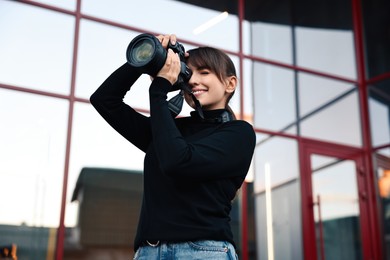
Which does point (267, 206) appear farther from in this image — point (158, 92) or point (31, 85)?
point (158, 92)

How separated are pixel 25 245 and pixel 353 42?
4.51 metres

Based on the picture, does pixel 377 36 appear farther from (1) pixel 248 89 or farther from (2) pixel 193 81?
(2) pixel 193 81

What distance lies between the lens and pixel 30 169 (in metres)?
4.48

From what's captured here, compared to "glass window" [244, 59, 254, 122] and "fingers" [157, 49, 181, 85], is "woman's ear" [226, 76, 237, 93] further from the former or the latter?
"glass window" [244, 59, 254, 122]

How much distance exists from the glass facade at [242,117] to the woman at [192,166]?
3100 mm

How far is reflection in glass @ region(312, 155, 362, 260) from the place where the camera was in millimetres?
5730

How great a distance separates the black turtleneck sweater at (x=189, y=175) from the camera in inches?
52.9


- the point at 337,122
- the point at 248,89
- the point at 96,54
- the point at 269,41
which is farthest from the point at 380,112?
the point at 96,54

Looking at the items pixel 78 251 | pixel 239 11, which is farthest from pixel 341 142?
pixel 78 251

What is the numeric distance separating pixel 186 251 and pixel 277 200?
4337 millimetres

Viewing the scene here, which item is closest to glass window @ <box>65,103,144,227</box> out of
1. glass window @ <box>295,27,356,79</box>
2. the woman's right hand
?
glass window @ <box>295,27,356,79</box>

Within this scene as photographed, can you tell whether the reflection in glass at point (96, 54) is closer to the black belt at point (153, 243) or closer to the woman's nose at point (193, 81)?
the woman's nose at point (193, 81)

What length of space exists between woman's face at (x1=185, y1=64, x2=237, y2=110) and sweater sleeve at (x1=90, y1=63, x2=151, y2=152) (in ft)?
0.56

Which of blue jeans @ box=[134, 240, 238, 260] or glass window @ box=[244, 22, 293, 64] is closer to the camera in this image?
blue jeans @ box=[134, 240, 238, 260]
